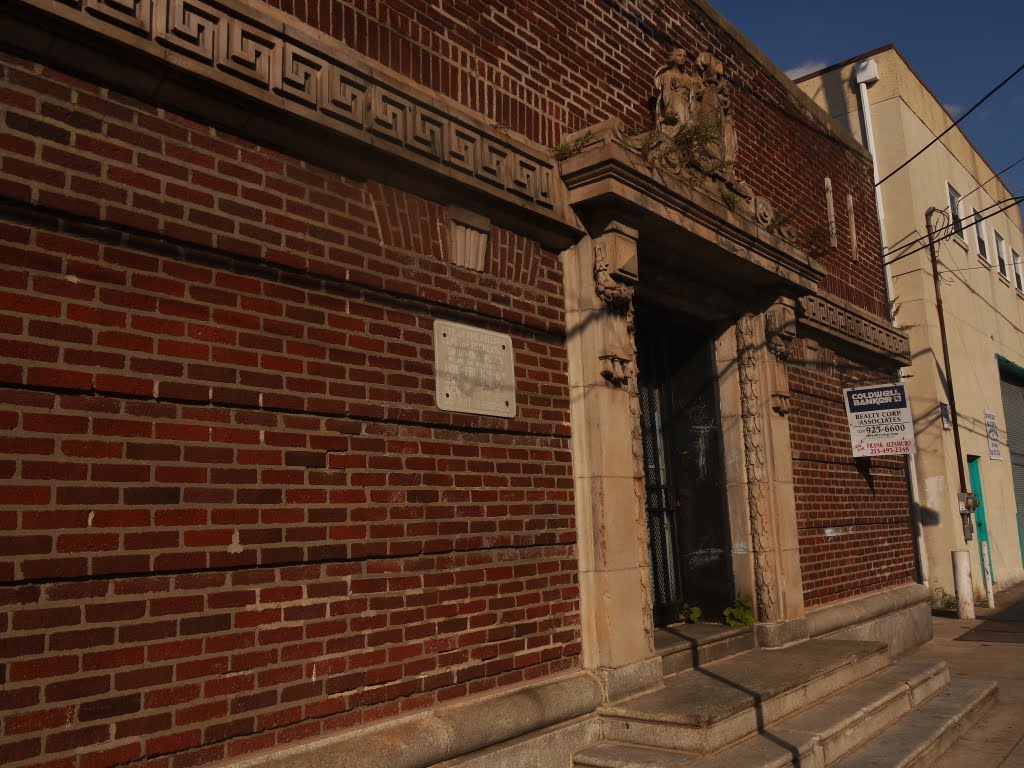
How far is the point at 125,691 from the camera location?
9.95ft

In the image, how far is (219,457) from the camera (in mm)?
3457

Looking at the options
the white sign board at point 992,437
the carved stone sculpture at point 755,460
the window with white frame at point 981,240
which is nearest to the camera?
the carved stone sculpture at point 755,460

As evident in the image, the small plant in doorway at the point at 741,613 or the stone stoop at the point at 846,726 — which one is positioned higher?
the small plant in doorway at the point at 741,613

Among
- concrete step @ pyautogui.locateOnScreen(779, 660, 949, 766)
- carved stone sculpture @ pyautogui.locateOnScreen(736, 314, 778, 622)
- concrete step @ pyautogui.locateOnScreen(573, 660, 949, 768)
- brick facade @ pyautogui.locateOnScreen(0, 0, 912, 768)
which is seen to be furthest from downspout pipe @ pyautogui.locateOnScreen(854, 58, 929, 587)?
brick facade @ pyautogui.locateOnScreen(0, 0, 912, 768)

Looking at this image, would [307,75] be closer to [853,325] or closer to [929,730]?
[929,730]

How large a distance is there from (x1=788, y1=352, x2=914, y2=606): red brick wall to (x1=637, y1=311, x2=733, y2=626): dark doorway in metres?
1.05

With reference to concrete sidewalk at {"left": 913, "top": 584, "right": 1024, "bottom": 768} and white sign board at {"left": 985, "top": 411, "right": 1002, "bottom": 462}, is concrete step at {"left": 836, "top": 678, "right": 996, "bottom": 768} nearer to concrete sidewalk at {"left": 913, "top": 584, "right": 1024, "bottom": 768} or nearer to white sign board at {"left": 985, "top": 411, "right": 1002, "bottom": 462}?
concrete sidewalk at {"left": 913, "top": 584, "right": 1024, "bottom": 768}

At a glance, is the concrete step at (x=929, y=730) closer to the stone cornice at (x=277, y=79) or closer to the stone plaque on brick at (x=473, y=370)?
the stone plaque on brick at (x=473, y=370)

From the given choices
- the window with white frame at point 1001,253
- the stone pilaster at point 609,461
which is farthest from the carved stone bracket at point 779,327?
the window with white frame at point 1001,253

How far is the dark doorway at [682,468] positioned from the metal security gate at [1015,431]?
13.7m

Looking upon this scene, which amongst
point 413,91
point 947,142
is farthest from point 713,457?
point 947,142

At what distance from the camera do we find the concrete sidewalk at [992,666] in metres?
5.95

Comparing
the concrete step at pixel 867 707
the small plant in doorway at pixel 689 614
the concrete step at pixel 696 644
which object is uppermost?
the small plant in doorway at pixel 689 614

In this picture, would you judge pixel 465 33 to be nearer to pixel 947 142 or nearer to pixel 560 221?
pixel 560 221
